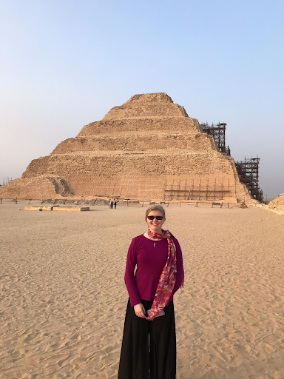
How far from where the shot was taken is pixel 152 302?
2711 mm

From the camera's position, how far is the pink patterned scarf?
263 cm

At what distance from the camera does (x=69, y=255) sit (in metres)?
8.78

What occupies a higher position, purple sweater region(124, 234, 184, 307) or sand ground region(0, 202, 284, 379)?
purple sweater region(124, 234, 184, 307)

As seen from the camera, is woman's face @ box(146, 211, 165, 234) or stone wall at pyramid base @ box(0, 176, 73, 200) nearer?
woman's face @ box(146, 211, 165, 234)

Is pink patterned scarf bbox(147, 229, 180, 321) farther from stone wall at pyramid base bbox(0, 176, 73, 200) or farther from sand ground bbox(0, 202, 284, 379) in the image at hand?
stone wall at pyramid base bbox(0, 176, 73, 200)

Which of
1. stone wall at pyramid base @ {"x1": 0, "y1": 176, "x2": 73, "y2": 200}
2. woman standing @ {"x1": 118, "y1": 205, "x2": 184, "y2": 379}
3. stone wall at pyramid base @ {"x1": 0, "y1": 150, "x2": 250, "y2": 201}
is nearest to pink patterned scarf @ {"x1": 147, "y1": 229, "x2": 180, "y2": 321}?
woman standing @ {"x1": 118, "y1": 205, "x2": 184, "y2": 379}

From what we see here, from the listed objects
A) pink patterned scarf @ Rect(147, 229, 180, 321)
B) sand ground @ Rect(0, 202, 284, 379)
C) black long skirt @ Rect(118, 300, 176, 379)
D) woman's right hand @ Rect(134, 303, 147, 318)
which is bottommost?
sand ground @ Rect(0, 202, 284, 379)

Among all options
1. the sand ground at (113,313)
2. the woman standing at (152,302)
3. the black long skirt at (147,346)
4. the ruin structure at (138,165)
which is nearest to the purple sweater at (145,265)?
the woman standing at (152,302)

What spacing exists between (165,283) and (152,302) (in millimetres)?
214

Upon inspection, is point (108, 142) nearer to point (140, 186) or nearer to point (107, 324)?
point (140, 186)

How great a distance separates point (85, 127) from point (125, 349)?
63293 millimetres

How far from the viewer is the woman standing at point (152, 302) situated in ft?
8.68

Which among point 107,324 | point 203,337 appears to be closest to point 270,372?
point 203,337

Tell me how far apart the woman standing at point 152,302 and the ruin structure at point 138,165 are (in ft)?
124
